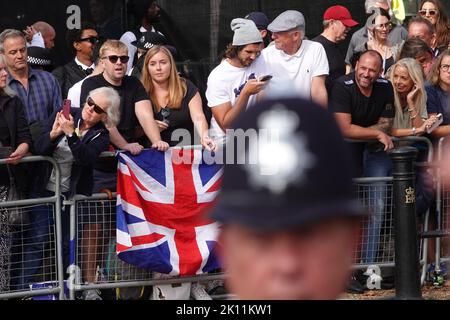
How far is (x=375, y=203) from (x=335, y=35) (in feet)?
7.33

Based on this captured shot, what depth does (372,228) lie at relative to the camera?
8602 mm

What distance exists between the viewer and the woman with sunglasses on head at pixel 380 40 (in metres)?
10.2

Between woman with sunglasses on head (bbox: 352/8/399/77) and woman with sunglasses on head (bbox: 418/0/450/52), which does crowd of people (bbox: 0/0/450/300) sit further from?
woman with sunglasses on head (bbox: 418/0/450/52)

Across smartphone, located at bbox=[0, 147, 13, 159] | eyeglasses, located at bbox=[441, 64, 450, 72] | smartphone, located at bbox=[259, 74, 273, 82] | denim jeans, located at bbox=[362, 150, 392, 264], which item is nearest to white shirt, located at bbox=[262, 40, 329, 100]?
smartphone, located at bbox=[259, 74, 273, 82]

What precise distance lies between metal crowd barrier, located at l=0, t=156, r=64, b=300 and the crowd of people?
0.02 m

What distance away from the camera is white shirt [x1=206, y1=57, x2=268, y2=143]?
8.30 m

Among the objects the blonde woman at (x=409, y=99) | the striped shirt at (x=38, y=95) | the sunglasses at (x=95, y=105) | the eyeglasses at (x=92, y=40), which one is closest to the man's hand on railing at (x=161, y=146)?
the sunglasses at (x=95, y=105)

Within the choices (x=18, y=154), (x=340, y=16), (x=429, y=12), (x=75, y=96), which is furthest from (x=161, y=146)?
(x=429, y=12)

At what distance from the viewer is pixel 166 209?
25.7 feet

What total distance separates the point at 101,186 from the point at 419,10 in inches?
197

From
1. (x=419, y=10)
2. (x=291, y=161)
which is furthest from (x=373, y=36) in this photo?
(x=291, y=161)

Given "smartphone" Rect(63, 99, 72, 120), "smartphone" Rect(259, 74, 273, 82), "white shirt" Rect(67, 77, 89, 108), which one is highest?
"smartphone" Rect(259, 74, 273, 82)

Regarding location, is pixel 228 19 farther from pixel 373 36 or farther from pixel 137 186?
pixel 137 186

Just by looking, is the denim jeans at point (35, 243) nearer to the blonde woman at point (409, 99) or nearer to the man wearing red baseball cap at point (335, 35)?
the blonde woman at point (409, 99)
